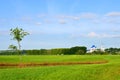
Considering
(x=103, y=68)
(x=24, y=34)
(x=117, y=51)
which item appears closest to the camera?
(x=103, y=68)

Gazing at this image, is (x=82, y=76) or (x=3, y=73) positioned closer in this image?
(x=82, y=76)

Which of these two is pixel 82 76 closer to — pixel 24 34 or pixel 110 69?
pixel 110 69

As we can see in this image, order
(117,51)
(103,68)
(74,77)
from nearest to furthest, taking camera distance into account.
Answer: (74,77)
(103,68)
(117,51)

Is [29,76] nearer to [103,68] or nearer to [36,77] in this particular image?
[36,77]

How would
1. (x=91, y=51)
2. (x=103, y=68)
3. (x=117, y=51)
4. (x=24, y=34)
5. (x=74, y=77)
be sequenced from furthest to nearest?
(x=117, y=51) < (x=91, y=51) < (x=24, y=34) < (x=103, y=68) < (x=74, y=77)

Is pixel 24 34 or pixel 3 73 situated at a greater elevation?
pixel 24 34

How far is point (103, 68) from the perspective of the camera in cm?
2573

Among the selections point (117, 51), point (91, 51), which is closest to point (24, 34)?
point (91, 51)

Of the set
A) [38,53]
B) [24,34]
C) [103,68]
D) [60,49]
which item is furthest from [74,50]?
[103,68]

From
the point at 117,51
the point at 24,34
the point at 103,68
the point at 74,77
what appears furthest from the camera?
the point at 117,51

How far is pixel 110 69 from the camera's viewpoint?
25.3 m

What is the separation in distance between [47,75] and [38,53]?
255 feet

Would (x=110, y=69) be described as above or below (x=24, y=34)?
below

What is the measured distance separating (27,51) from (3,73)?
244 ft
